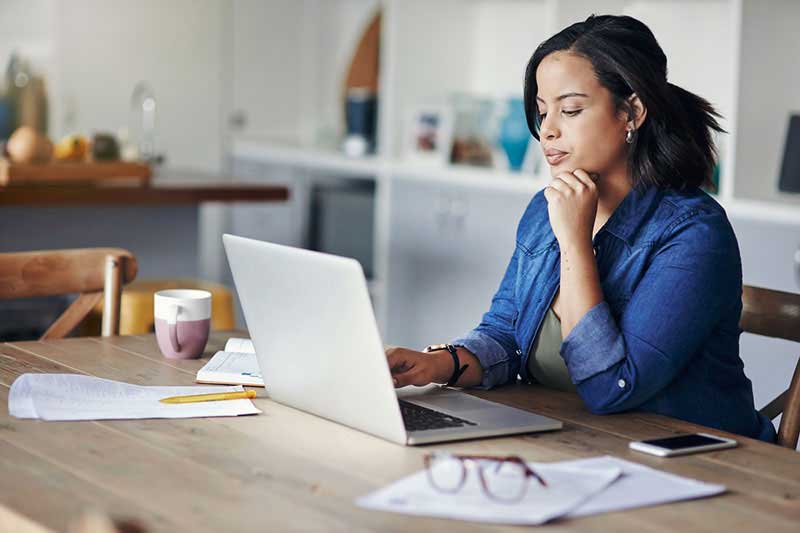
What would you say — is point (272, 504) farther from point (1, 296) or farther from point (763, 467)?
point (1, 296)

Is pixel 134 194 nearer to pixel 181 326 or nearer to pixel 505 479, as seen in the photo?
pixel 181 326

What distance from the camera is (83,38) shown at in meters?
5.08

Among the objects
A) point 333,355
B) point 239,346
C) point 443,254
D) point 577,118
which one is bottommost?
point 443,254

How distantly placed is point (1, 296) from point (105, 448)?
3.02ft

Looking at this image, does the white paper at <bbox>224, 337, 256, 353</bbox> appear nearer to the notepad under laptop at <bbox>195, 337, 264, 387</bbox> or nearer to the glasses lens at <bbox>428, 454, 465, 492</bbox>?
the notepad under laptop at <bbox>195, 337, 264, 387</bbox>

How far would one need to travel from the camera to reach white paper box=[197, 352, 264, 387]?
5.63ft

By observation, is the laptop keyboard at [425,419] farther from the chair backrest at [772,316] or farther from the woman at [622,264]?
the chair backrest at [772,316]

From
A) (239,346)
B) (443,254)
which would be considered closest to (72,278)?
(239,346)

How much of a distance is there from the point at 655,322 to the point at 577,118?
35 centimetres

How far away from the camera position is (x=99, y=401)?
5.17 ft

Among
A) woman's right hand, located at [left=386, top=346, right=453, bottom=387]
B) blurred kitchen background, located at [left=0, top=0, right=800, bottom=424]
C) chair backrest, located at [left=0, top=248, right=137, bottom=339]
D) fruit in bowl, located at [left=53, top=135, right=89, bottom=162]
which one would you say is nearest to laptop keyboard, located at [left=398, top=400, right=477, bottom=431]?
woman's right hand, located at [left=386, top=346, right=453, bottom=387]

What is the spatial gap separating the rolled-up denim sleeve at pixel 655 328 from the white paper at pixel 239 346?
1.84 ft

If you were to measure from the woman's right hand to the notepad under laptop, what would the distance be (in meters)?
0.20

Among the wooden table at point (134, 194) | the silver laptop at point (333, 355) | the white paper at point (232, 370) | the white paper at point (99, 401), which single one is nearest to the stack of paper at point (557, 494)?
the silver laptop at point (333, 355)
